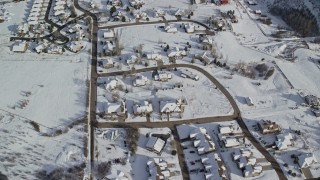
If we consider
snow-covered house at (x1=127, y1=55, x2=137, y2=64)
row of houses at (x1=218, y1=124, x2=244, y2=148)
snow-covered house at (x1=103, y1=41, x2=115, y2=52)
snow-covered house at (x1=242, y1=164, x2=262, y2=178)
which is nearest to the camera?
snow-covered house at (x1=242, y1=164, x2=262, y2=178)

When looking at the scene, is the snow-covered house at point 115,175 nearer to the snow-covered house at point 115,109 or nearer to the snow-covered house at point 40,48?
the snow-covered house at point 115,109

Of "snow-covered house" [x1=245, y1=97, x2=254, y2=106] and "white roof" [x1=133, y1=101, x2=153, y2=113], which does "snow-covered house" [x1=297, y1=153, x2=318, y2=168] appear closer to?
"snow-covered house" [x1=245, y1=97, x2=254, y2=106]

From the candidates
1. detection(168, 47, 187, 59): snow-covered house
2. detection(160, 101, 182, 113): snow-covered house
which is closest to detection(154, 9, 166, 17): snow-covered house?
detection(168, 47, 187, 59): snow-covered house

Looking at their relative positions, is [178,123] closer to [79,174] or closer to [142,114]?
→ [142,114]

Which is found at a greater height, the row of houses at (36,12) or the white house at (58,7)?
the white house at (58,7)

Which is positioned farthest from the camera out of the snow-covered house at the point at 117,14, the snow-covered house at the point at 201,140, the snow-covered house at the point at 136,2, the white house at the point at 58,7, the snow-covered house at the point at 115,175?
the snow-covered house at the point at 136,2

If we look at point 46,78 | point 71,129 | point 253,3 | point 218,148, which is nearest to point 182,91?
point 218,148

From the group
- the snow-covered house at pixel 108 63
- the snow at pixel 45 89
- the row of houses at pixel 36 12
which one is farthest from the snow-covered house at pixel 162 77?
the row of houses at pixel 36 12
